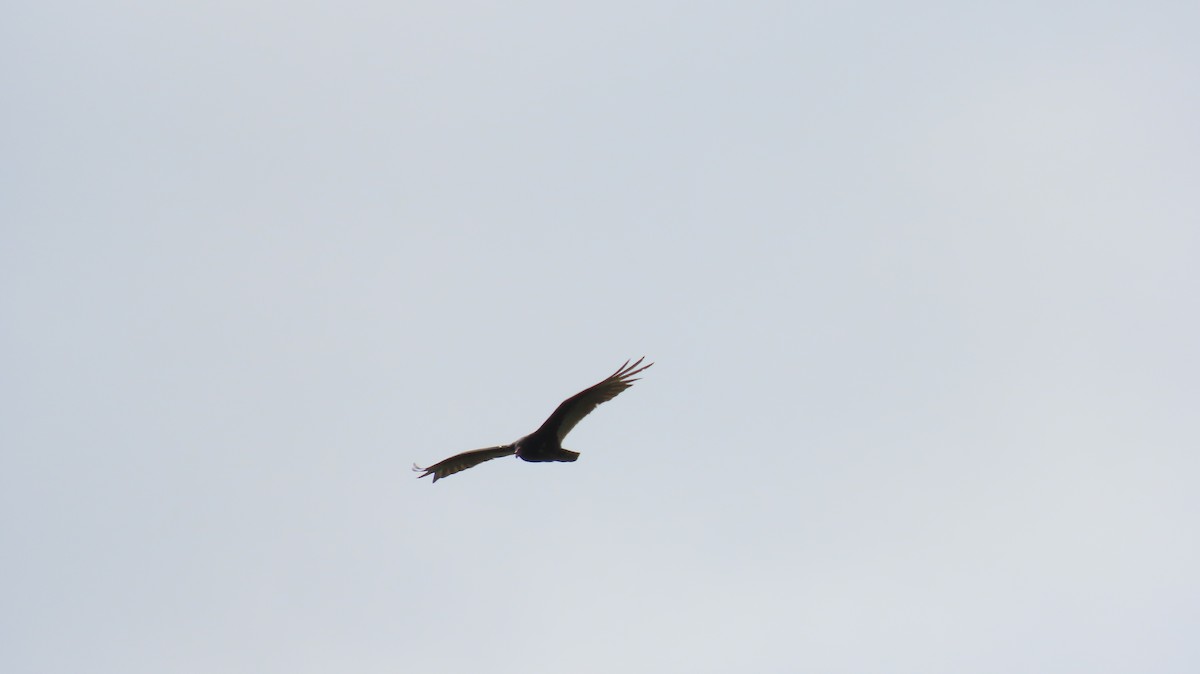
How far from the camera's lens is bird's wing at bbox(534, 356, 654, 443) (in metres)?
25.3

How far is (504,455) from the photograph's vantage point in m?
27.9

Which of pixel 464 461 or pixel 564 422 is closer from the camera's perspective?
pixel 564 422

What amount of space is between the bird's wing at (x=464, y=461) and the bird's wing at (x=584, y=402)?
183cm

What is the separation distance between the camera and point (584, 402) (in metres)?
25.8

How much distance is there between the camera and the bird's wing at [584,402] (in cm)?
2534

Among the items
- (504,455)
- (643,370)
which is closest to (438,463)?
(504,455)

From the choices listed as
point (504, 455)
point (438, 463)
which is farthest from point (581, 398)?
point (438, 463)

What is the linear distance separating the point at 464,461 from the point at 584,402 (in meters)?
4.60

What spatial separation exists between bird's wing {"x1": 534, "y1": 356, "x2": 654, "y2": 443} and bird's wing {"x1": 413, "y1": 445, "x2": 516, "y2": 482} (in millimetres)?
1833

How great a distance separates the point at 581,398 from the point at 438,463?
205 inches

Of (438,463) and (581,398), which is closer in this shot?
(581,398)

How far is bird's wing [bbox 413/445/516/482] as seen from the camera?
91.3ft

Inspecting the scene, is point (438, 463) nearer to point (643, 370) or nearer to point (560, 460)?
point (560, 460)

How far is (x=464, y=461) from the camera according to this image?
28.9 m
